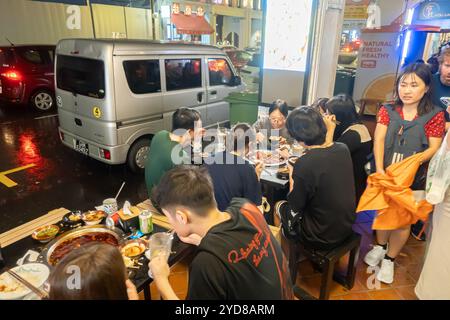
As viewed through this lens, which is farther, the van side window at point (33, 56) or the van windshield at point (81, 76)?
the van side window at point (33, 56)

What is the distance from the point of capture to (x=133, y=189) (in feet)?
16.3

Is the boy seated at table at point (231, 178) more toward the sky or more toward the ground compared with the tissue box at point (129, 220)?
more toward the sky

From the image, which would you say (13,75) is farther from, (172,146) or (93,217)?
(93,217)

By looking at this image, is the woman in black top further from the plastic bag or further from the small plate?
the small plate

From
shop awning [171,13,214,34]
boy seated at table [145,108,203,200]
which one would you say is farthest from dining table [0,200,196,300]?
shop awning [171,13,214,34]

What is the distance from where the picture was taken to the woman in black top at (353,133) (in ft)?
10.4

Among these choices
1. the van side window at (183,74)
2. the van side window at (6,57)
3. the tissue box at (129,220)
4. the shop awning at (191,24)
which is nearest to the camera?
the tissue box at (129,220)

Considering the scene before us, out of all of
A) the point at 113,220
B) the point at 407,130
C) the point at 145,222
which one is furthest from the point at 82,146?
the point at 407,130

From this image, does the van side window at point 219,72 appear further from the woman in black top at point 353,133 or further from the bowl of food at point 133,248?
the bowl of food at point 133,248

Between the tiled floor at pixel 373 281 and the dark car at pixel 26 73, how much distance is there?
8.23m

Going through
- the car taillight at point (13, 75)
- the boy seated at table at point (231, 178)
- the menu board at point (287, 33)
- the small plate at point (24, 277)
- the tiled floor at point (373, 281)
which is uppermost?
the menu board at point (287, 33)

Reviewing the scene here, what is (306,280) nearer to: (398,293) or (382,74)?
(398,293)

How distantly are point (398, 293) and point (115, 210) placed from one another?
261 centimetres

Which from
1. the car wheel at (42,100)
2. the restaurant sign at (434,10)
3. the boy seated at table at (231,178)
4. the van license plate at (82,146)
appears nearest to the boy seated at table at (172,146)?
the boy seated at table at (231,178)
